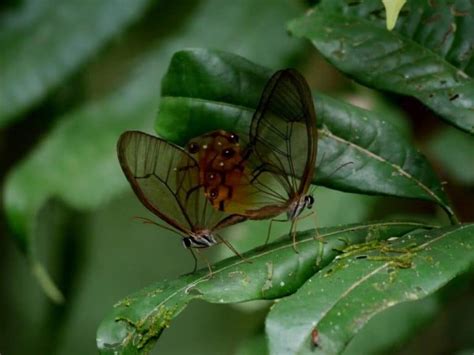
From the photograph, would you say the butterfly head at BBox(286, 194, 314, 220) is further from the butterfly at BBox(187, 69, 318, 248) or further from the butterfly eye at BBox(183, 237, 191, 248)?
the butterfly eye at BBox(183, 237, 191, 248)

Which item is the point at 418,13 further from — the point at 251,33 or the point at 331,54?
the point at 251,33

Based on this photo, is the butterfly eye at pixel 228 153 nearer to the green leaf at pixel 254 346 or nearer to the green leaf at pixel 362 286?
the green leaf at pixel 362 286

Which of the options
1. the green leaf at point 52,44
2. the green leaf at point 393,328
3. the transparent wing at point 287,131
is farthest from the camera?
the green leaf at point 52,44

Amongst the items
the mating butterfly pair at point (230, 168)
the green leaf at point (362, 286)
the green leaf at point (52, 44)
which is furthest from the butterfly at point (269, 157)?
the green leaf at point (52, 44)

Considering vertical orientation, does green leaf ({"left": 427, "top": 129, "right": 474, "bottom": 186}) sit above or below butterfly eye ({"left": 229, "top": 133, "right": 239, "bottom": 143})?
below

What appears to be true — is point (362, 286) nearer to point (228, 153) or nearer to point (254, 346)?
point (228, 153)

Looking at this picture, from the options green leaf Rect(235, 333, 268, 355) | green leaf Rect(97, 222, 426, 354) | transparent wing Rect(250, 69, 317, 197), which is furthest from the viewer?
green leaf Rect(235, 333, 268, 355)

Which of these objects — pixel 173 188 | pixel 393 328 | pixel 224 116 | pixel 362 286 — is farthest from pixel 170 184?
pixel 393 328

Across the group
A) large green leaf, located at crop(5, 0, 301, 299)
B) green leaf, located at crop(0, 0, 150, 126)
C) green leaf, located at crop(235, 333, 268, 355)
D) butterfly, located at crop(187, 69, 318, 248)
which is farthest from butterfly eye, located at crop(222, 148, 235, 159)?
green leaf, located at crop(0, 0, 150, 126)
